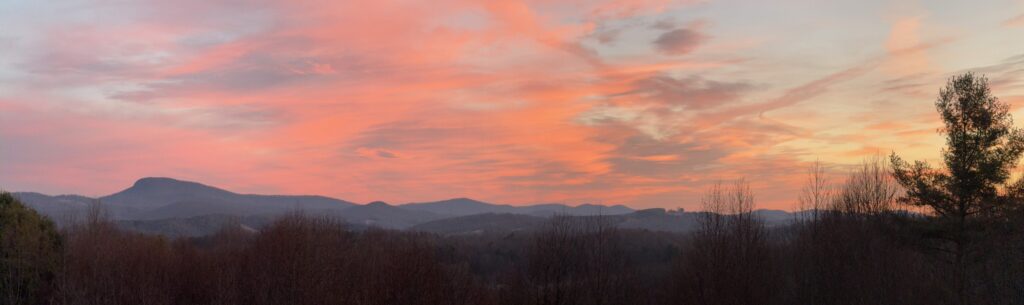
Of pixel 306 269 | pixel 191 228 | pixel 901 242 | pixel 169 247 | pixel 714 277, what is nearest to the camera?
pixel 714 277

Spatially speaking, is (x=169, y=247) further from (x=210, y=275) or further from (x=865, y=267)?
(x=865, y=267)

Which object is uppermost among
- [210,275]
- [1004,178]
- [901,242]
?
[1004,178]

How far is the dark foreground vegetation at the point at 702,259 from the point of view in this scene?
28.8 meters

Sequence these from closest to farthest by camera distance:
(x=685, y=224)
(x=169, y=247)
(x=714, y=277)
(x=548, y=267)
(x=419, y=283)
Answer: (x=419, y=283)
(x=714, y=277)
(x=548, y=267)
(x=169, y=247)
(x=685, y=224)

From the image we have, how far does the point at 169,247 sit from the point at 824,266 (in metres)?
41.6

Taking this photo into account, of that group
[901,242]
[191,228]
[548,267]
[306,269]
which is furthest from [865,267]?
[191,228]

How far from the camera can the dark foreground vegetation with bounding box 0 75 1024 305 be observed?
2884 centimetres

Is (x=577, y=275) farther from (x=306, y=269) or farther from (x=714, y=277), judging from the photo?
(x=306, y=269)

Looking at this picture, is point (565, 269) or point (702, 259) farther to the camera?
point (565, 269)

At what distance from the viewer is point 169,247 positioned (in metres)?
49.1

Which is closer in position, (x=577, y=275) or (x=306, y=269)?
(x=306, y=269)

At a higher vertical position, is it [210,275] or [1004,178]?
[1004,178]

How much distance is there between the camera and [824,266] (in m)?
32.3

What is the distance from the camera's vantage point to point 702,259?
3031cm
